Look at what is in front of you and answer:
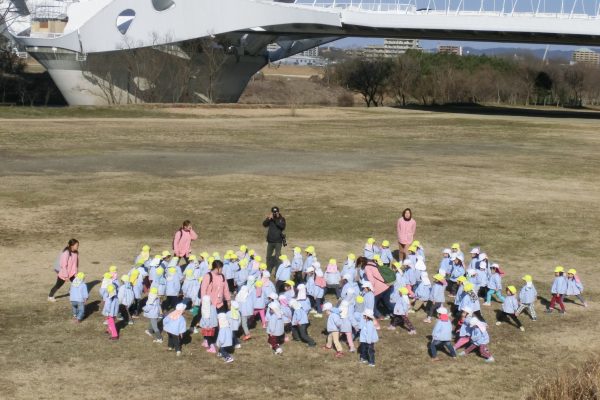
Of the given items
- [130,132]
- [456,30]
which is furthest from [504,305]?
[456,30]

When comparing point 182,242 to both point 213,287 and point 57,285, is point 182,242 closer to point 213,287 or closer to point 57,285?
point 57,285

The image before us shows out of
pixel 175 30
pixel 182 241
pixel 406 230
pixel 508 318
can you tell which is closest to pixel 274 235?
pixel 182 241

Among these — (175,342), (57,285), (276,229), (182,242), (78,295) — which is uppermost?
(276,229)

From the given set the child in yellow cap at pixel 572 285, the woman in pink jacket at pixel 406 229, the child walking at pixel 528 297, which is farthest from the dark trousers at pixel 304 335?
the woman in pink jacket at pixel 406 229

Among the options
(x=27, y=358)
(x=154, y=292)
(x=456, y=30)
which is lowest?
(x=27, y=358)

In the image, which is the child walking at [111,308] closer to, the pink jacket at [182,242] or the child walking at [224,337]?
the child walking at [224,337]

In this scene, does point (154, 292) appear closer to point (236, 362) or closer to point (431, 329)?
point (236, 362)

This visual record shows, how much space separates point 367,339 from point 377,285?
93.6 inches

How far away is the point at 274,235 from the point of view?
55.3 ft

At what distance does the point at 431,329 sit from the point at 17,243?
10.8 m

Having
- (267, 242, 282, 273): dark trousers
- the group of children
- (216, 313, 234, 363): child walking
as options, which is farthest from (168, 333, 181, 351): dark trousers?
(267, 242, 282, 273): dark trousers

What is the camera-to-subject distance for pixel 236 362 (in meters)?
12.3

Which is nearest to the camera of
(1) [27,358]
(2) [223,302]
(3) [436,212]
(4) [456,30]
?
(1) [27,358]

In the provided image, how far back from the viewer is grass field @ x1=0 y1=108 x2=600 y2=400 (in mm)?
11766
